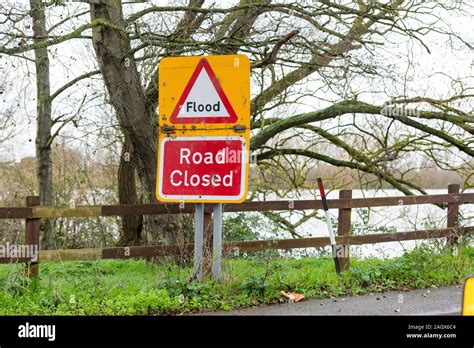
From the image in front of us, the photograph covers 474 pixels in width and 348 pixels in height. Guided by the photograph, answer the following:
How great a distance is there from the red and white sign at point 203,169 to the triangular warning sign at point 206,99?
0.79 feet

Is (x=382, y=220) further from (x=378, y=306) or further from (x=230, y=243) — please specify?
(x=378, y=306)

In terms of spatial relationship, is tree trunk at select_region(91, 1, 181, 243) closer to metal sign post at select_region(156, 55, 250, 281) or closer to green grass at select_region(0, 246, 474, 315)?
metal sign post at select_region(156, 55, 250, 281)

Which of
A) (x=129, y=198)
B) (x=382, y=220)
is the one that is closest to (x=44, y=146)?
(x=129, y=198)

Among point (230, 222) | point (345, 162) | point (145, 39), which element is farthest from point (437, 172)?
point (145, 39)

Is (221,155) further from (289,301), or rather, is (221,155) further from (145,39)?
(145,39)

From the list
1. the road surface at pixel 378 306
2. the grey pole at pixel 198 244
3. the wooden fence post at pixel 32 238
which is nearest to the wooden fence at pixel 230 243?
the wooden fence post at pixel 32 238

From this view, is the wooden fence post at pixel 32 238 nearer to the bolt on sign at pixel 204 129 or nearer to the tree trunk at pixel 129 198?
the bolt on sign at pixel 204 129

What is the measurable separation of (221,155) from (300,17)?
441 centimetres

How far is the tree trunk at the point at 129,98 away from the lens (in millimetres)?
9344

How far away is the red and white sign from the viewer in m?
6.49

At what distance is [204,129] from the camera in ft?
21.5

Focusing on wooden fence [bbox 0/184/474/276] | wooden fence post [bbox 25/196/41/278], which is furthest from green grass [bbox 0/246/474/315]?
wooden fence [bbox 0/184/474/276]

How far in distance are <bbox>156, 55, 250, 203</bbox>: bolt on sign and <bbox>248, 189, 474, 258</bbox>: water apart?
4.07 metres

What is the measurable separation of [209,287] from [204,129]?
1.79 m
